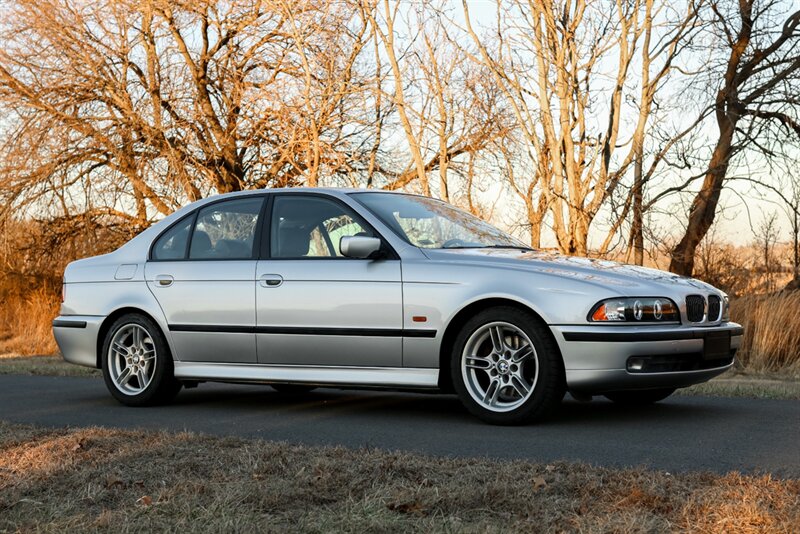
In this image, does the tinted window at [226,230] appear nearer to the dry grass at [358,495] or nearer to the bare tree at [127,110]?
the dry grass at [358,495]

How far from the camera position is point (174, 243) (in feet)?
27.9

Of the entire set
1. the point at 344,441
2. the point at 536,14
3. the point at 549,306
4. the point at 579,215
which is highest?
Result: the point at 536,14

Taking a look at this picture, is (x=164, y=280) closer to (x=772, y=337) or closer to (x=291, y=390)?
(x=291, y=390)

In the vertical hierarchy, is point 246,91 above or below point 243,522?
above

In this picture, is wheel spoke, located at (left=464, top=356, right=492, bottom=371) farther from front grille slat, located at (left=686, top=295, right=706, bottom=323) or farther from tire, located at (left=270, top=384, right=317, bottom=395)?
tire, located at (left=270, top=384, right=317, bottom=395)

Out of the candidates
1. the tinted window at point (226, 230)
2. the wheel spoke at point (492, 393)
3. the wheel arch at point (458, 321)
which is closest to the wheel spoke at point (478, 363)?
the wheel spoke at point (492, 393)

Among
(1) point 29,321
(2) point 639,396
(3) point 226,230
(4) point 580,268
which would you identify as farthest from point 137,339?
(1) point 29,321

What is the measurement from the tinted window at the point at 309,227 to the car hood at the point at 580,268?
754 mm

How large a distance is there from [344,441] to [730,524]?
2855 millimetres

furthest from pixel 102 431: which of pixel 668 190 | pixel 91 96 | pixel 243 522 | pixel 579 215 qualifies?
pixel 91 96

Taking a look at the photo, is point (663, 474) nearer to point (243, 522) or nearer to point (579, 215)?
point (243, 522)

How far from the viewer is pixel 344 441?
246 inches

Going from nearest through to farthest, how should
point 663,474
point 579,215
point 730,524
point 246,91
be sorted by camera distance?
point 730,524 → point 663,474 → point 579,215 → point 246,91

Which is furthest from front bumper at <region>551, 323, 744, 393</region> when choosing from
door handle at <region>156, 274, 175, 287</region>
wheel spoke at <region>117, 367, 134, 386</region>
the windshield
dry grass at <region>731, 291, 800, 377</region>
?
dry grass at <region>731, 291, 800, 377</region>
